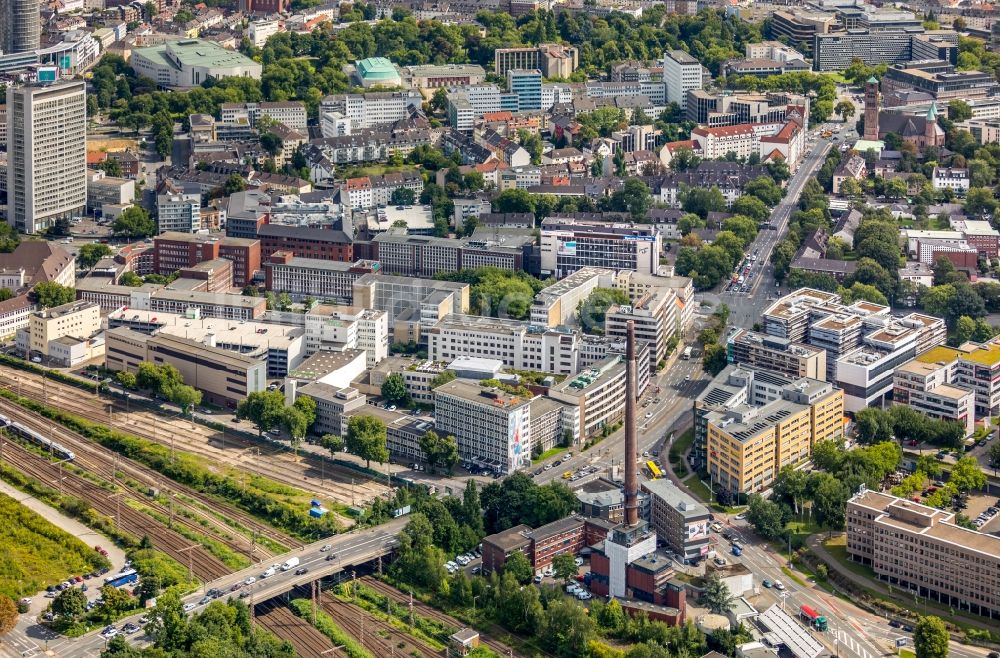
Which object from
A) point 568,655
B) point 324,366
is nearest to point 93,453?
point 324,366

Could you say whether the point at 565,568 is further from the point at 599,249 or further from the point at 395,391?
the point at 599,249

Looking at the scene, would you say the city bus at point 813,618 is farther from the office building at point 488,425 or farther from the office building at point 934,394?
the office building at point 934,394

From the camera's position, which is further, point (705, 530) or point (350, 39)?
point (350, 39)

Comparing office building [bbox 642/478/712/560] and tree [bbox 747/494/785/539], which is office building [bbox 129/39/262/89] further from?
tree [bbox 747/494/785/539]

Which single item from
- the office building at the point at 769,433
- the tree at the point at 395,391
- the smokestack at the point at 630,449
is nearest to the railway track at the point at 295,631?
the smokestack at the point at 630,449

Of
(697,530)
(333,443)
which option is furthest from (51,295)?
(697,530)

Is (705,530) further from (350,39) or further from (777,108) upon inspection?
(350,39)
